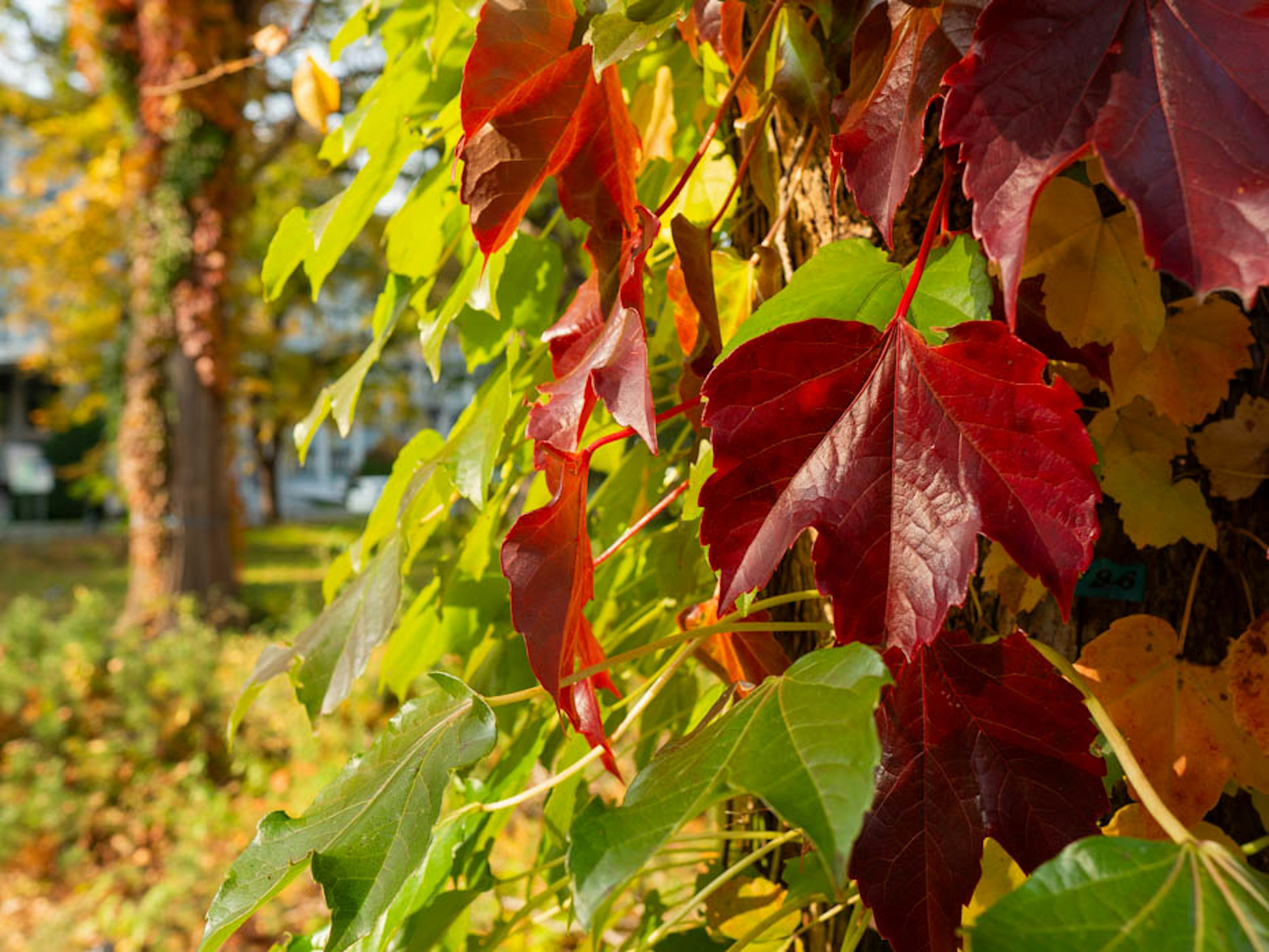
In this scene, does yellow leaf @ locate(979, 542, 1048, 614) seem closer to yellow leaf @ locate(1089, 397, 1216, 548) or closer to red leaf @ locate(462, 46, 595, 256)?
yellow leaf @ locate(1089, 397, 1216, 548)

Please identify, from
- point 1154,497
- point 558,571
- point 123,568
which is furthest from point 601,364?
point 123,568

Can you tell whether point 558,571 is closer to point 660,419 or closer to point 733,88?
point 660,419

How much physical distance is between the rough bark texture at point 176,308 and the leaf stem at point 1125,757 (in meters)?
7.01

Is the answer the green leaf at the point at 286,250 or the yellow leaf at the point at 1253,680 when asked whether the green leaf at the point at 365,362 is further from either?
the yellow leaf at the point at 1253,680

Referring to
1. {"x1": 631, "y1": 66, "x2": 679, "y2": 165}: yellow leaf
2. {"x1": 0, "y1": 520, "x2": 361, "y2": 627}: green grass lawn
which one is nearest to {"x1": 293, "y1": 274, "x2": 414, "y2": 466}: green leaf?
{"x1": 631, "y1": 66, "x2": 679, "y2": 165}: yellow leaf

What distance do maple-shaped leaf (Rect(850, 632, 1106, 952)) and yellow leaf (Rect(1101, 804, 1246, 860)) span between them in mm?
93

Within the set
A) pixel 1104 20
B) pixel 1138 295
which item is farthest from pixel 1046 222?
pixel 1104 20

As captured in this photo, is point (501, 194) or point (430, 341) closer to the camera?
point (501, 194)

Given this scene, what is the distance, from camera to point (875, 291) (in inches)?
19.1

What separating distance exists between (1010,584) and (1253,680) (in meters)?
0.13

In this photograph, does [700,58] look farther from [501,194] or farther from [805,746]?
[805,746]

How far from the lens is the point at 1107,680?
0.55 m

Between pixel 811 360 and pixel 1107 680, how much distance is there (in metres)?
0.26

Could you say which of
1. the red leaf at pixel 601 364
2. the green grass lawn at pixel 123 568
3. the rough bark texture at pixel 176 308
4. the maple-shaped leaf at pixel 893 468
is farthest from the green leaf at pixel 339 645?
the rough bark texture at pixel 176 308
